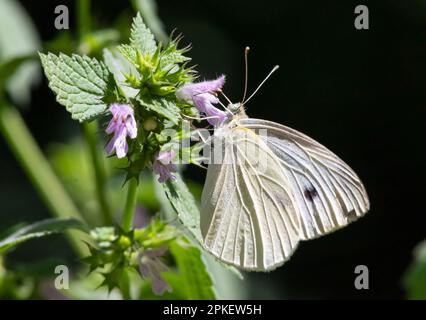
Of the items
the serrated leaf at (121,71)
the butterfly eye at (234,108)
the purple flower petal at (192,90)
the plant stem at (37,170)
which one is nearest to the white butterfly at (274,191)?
the butterfly eye at (234,108)

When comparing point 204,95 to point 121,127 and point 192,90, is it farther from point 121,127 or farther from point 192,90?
point 121,127

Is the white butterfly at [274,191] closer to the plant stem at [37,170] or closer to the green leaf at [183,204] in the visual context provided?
the green leaf at [183,204]

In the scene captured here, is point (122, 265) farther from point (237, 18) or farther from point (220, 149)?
point (237, 18)

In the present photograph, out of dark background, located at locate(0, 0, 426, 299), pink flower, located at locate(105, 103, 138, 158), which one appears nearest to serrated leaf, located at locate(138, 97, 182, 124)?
pink flower, located at locate(105, 103, 138, 158)

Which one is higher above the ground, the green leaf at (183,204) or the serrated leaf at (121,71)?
the serrated leaf at (121,71)

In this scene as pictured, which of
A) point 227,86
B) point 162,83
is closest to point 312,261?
point 227,86

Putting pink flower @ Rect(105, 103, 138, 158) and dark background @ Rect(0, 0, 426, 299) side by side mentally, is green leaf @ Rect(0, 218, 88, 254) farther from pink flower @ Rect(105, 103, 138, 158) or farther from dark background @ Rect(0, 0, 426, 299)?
dark background @ Rect(0, 0, 426, 299)
